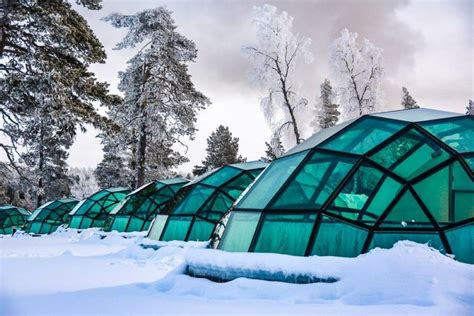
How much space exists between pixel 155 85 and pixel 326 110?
26.4 meters

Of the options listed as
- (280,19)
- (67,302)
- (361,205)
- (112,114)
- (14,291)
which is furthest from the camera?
(112,114)

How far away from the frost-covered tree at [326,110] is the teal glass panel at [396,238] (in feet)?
128

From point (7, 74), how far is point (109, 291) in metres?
13.3

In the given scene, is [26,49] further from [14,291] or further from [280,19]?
[280,19]

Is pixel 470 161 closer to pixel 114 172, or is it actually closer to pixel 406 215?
pixel 406 215

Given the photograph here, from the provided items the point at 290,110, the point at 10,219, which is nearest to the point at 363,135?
the point at 290,110

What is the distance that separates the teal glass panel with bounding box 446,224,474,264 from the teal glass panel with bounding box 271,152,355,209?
1.69m

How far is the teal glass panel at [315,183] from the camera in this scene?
5883 mm

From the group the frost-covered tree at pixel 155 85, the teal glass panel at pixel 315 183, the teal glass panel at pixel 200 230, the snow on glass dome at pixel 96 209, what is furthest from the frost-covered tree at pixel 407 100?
the teal glass panel at pixel 315 183

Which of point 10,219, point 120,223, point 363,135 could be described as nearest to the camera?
point 363,135

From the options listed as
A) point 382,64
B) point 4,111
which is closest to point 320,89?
point 382,64

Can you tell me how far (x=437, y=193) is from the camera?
560 centimetres

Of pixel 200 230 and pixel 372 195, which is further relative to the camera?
pixel 200 230

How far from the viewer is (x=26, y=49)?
14391 mm
